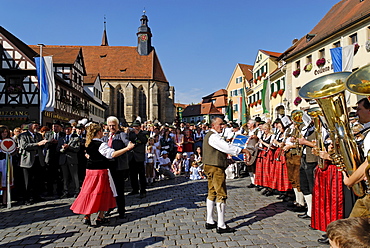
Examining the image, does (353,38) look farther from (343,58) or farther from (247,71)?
(247,71)

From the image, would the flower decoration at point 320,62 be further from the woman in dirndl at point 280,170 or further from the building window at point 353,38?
the woman in dirndl at point 280,170

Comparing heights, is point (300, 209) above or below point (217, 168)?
below

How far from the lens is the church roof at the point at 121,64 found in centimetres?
5459

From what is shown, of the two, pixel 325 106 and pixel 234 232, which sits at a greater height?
pixel 325 106

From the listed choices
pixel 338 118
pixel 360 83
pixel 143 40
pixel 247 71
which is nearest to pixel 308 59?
pixel 338 118

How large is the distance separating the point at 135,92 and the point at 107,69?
7.24 metres

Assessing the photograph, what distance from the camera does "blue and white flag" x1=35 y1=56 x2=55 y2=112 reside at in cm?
1609

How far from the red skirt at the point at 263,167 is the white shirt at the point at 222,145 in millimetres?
3112

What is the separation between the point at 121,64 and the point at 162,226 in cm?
5479

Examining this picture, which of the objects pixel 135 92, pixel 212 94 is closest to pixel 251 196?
pixel 135 92

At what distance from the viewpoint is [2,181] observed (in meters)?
7.34

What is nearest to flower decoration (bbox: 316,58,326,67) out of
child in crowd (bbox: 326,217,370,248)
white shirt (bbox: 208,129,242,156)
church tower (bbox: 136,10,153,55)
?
white shirt (bbox: 208,129,242,156)

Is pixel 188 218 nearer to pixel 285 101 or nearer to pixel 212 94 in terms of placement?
pixel 285 101

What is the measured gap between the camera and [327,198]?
4516mm
